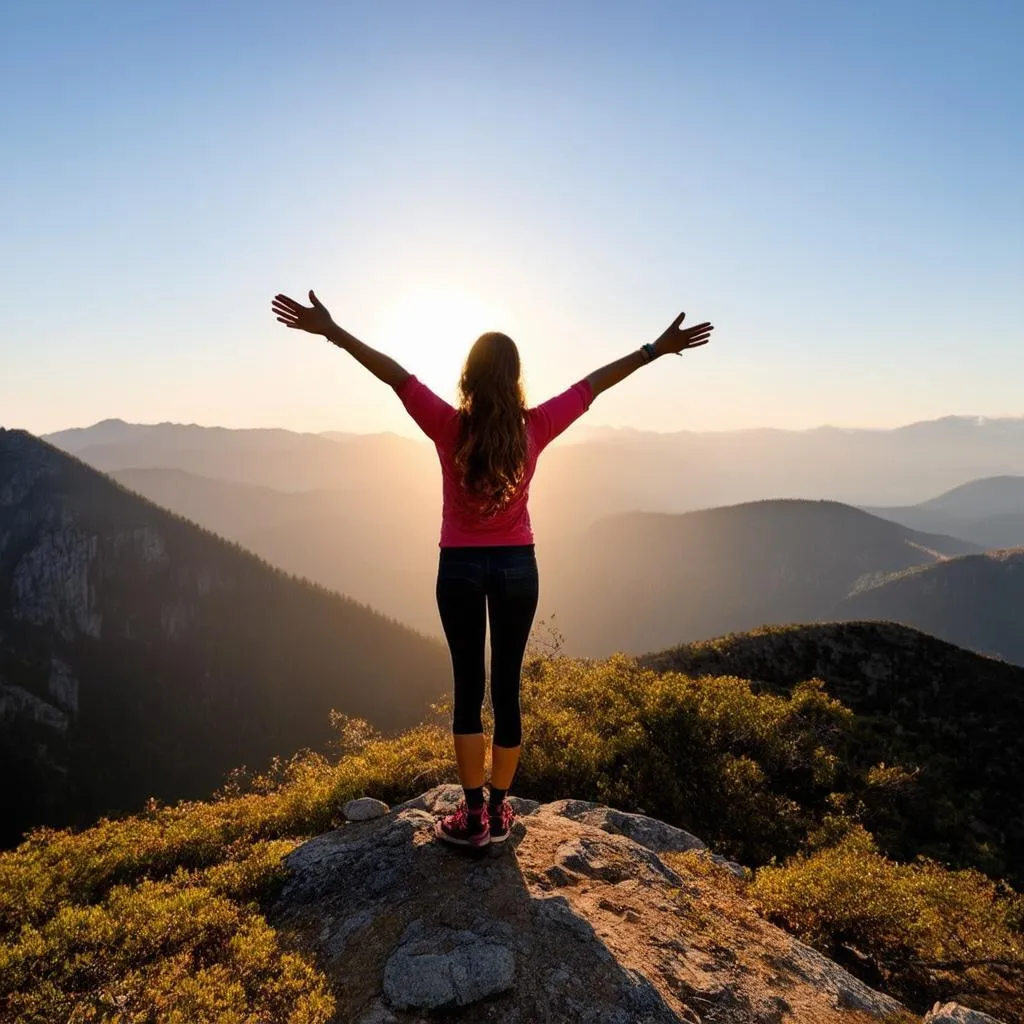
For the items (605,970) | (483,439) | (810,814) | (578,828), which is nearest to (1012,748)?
(810,814)

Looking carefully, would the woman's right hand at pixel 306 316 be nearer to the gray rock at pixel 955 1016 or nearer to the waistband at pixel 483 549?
the waistband at pixel 483 549

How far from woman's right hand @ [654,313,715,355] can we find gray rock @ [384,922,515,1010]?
226 inches

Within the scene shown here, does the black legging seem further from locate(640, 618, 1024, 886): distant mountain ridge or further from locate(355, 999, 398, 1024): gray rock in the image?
locate(640, 618, 1024, 886): distant mountain ridge

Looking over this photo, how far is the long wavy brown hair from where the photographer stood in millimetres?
5352

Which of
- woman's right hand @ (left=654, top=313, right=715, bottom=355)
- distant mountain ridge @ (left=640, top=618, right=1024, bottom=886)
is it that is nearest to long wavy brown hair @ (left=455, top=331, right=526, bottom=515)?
woman's right hand @ (left=654, top=313, right=715, bottom=355)

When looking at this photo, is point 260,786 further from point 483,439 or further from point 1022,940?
point 1022,940

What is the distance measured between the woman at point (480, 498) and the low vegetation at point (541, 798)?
251cm

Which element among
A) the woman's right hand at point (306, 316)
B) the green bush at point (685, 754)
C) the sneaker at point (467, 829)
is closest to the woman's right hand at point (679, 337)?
the woman's right hand at point (306, 316)

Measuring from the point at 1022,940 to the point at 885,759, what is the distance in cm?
1109

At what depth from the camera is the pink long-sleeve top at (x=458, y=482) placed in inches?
220

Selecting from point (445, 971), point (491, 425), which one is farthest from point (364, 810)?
point (491, 425)

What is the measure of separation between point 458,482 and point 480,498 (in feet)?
0.83

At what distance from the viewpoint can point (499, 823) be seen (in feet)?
21.6

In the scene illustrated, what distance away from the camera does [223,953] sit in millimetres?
5270
